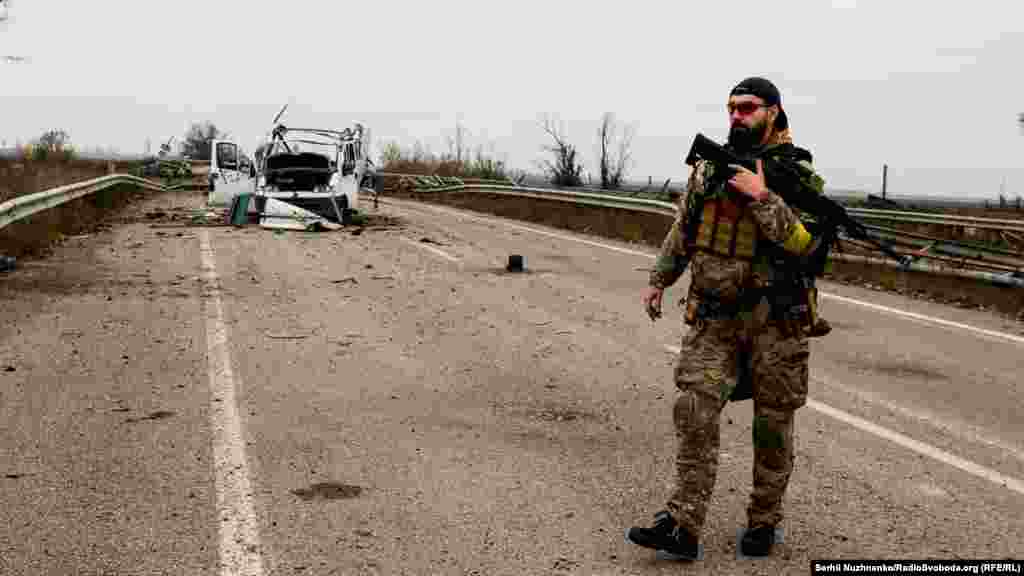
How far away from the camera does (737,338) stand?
178 inches

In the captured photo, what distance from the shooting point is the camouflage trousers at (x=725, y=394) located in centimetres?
445

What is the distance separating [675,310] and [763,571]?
23.7ft

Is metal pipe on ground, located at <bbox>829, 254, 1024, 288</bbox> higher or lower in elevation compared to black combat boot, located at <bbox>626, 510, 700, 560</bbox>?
higher

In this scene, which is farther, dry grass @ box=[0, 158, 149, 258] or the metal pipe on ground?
dry grass @ box=[0, 158, 149, 258]

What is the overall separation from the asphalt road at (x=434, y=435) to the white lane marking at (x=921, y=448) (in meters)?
0.02

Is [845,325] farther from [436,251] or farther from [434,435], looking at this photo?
[436,251]

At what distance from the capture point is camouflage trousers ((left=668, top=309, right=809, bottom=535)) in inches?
175

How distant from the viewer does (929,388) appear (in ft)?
26.1

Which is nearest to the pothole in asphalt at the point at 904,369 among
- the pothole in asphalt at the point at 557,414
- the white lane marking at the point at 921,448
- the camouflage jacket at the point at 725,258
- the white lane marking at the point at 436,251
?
the white lane marking at the point at 921,448

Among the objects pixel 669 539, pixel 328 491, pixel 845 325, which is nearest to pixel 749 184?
pixel 669 539

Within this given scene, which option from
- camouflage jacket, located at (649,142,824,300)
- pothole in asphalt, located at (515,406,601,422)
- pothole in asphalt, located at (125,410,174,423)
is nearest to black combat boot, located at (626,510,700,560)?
camouflage jacket, located at (649,142,824,300)

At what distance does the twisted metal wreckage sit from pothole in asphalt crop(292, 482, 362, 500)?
52.5 ft

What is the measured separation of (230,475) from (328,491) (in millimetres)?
565

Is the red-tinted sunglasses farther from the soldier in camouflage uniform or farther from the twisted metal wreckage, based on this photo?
the twisted metal wreckage
